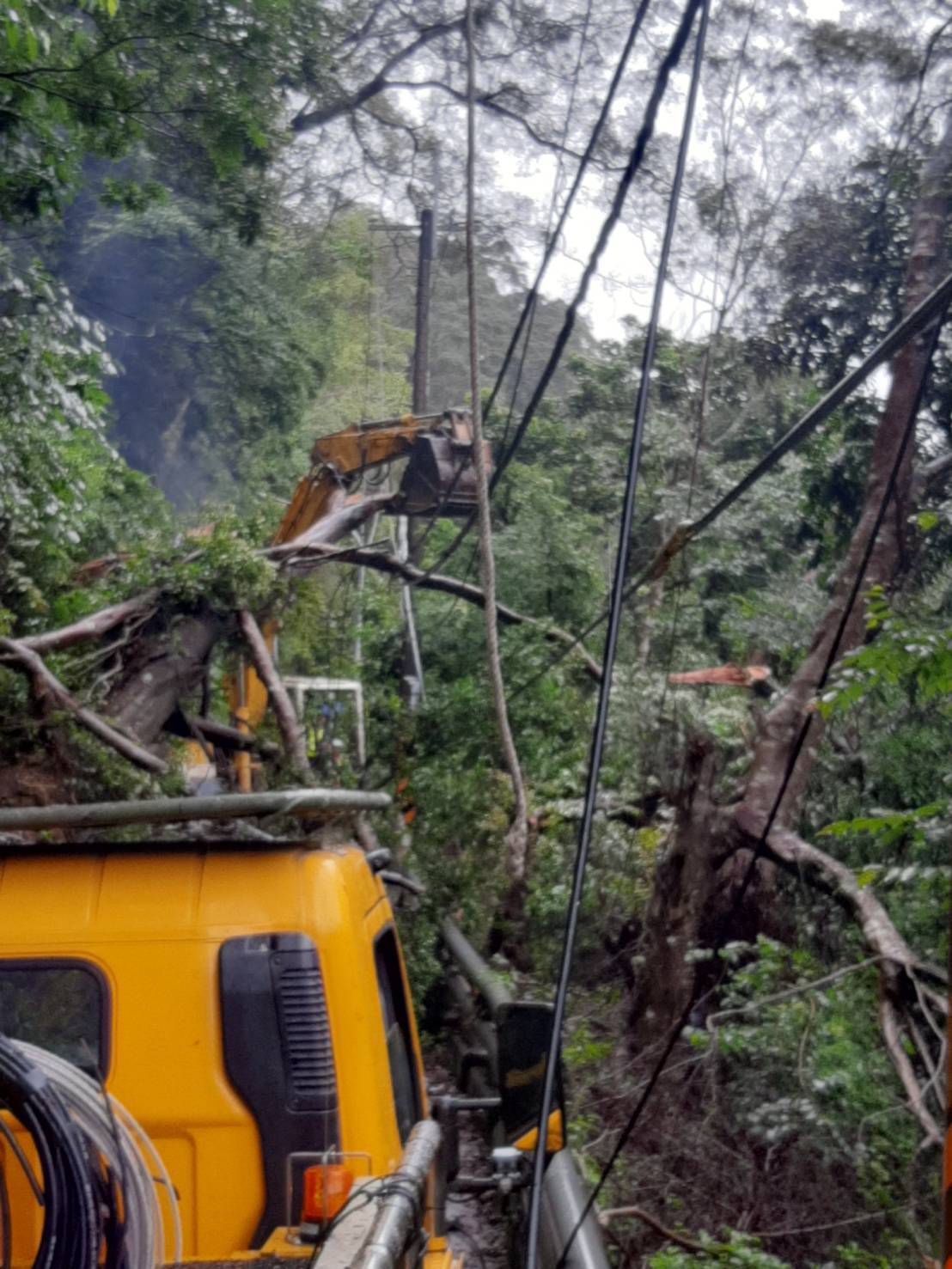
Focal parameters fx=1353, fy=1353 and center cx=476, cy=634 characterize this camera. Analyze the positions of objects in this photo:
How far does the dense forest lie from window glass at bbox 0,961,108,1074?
99.3 inches

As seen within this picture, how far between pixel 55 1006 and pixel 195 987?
33 centimetres

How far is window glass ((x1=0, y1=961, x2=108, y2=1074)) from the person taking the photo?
3.09 m

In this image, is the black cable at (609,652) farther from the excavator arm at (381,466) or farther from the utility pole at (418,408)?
the utility pole at (418,408)

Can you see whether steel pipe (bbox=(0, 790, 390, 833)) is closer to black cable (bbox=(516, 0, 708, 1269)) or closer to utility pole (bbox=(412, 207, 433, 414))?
black cable (bbox=(516, 0, 708, 1269))

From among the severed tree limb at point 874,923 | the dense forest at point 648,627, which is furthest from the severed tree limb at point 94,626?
the severed tree limb at point 874,923

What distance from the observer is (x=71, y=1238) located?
252 cm

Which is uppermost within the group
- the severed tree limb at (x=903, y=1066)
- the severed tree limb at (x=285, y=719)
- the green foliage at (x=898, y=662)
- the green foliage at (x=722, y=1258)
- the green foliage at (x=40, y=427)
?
the green foliage at (x=40, y=427)

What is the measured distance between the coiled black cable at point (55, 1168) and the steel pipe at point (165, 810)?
68 cm

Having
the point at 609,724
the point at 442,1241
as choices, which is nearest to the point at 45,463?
the point at 609,724

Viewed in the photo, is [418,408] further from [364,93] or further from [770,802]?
[770,802]

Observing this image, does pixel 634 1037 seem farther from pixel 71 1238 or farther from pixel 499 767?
pixel 71 1238

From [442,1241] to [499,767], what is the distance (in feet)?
25.8

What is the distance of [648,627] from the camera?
1314cm

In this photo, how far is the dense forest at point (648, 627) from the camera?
6.58 metres
